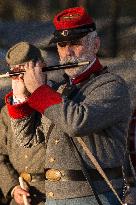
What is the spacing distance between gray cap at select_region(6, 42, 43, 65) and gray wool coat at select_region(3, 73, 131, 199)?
0.70 metres

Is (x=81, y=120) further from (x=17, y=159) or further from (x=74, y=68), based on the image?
(x=17, y=159)

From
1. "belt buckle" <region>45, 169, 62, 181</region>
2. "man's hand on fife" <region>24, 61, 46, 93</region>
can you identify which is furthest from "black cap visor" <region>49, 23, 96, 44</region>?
"belt buckle" <region>45, 169, 62, 181</region>

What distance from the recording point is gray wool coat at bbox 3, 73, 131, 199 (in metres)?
3.57

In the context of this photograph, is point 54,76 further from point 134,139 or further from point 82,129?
point 82,129

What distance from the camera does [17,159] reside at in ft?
15.4

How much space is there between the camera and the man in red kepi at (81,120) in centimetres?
359

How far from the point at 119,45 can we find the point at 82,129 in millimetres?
4566

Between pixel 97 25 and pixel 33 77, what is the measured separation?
4.36m

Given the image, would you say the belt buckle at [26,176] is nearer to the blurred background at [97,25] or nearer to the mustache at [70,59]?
the mustache at [70,59]

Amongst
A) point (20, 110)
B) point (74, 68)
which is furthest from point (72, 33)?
point (20, 110)

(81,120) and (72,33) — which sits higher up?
(72,33)

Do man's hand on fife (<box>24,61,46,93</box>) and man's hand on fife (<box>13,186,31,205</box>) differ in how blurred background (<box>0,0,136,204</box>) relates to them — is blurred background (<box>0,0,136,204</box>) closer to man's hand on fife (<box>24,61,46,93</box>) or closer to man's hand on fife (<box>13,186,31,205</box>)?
man's hand on fife (<box>13,186,31,205</box>)

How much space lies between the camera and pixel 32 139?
429 cm

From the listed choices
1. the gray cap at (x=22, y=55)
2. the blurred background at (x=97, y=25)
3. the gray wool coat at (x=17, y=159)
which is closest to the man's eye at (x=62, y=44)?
the gray cap at (x=22, y=55)
